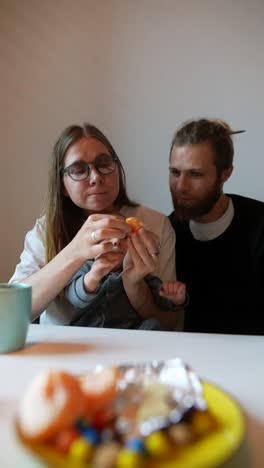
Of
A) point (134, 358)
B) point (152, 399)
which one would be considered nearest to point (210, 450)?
point (152, 399)

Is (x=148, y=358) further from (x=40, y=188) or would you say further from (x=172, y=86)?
(x=172, y=86)

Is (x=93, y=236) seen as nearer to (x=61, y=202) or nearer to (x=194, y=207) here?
(x=61, y=202)

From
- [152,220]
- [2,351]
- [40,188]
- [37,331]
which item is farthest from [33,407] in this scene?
[40,188]

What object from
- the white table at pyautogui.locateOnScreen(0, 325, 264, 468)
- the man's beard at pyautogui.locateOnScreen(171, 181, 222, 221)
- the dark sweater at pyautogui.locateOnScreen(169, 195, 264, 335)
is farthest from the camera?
the man's beard at pyautogui.locateOnScreen(171, 181, 222, 221)

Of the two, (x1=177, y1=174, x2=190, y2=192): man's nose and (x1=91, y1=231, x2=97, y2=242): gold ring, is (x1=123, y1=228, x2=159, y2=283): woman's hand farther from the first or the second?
(x1=177, y1=174, x2=190, y2=192): man's nose

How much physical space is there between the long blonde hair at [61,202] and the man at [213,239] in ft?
1.04

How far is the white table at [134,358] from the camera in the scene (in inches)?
18.5

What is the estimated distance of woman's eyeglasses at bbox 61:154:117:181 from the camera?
1.15 m

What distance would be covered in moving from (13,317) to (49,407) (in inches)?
13.6

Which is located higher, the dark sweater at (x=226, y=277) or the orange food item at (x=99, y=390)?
the orange food item at (x=99, y=390)

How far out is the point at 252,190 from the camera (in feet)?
6.28

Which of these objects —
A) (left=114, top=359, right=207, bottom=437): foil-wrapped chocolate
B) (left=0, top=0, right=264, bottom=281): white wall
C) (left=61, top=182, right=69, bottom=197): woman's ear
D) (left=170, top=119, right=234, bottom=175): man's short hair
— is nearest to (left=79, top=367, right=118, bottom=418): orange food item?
(left=114, top=359, right=207, bottom=437): foil-wrapped chocolate

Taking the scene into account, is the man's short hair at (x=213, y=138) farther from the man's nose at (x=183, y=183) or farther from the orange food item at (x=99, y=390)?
the orange food item at (x=99, y=390)

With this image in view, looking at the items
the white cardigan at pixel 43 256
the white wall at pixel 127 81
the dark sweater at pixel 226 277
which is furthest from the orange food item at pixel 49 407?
the white wall at pixel 127 81
